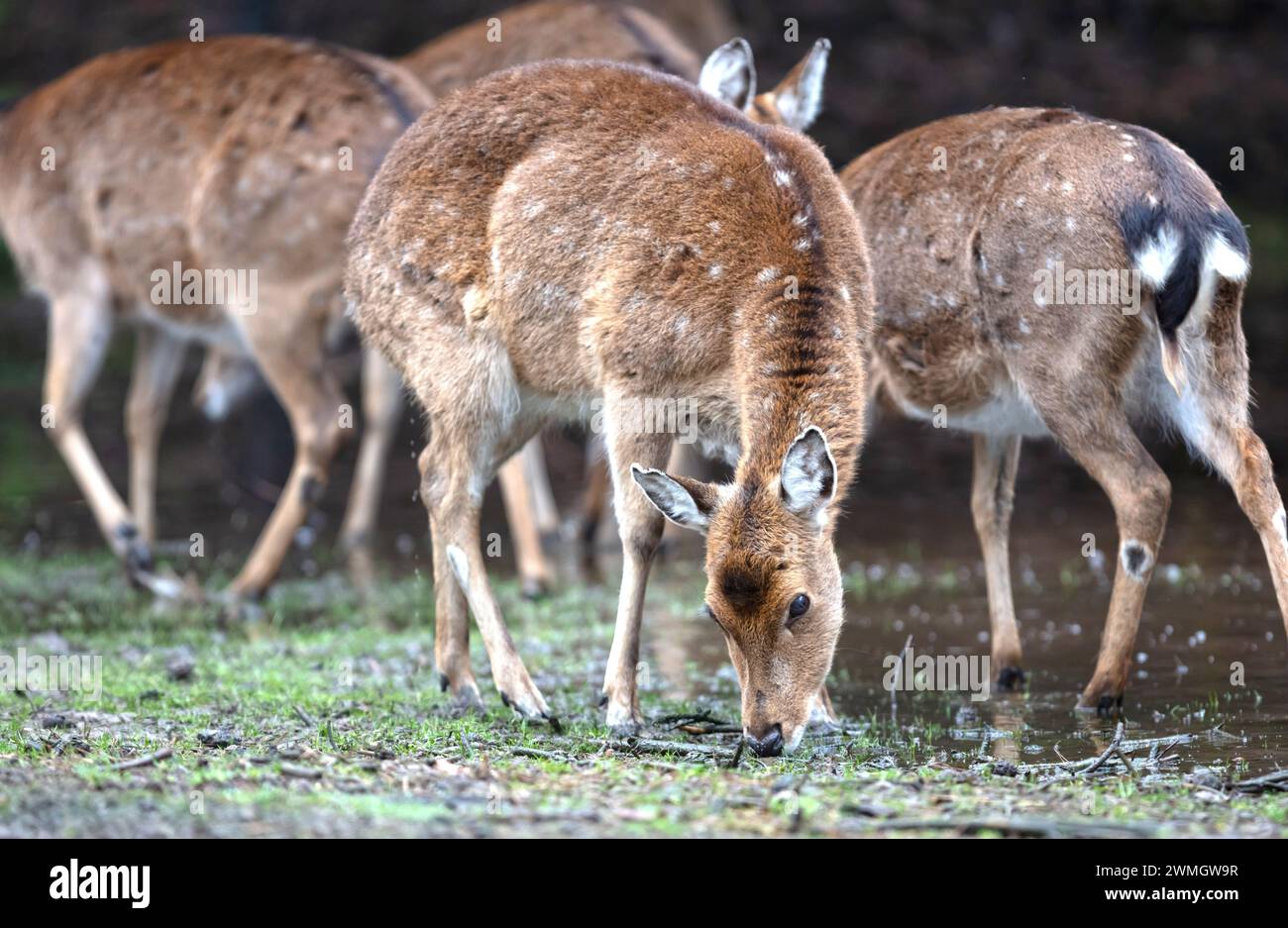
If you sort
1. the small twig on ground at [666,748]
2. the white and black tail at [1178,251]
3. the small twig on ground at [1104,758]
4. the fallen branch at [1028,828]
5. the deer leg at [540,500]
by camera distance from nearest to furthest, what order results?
1. the fallen branch at [1028,828]
2. the small twig on ground at [1104,758]
3. the small twig on ground at [666,748]
4. the white and black tail at [1178,251]
5. the deer leg at [540,500]

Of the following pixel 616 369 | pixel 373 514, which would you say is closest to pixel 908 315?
pixel 616 369

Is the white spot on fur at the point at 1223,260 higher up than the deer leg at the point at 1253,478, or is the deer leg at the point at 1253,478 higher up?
the white spot on fur at the point at 1223,260

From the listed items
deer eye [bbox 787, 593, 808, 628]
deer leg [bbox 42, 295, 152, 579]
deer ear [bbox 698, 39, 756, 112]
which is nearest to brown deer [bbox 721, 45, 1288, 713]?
deer ear [bbox 698, 39, 756, 112]

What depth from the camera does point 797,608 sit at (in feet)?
17.4

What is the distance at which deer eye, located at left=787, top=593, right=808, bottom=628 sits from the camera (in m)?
5.29

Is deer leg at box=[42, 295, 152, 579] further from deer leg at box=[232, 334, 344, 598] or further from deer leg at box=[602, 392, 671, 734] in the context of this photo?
deer leg at box=[602, 392, 671, 734]

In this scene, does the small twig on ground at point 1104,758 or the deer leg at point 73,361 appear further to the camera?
the deer leg at point 73,361

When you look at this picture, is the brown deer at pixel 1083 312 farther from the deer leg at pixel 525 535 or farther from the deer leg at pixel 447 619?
the deer leg at pixel 525 535

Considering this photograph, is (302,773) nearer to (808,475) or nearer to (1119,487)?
(808,475)

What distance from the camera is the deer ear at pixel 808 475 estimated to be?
16.9 ft

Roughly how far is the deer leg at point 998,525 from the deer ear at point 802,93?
66.8 inches

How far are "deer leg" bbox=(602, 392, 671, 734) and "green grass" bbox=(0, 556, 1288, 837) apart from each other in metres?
0.14

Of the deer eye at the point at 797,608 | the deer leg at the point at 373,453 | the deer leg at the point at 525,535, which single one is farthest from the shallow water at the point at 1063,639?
the deer leg at the point at 373,453
